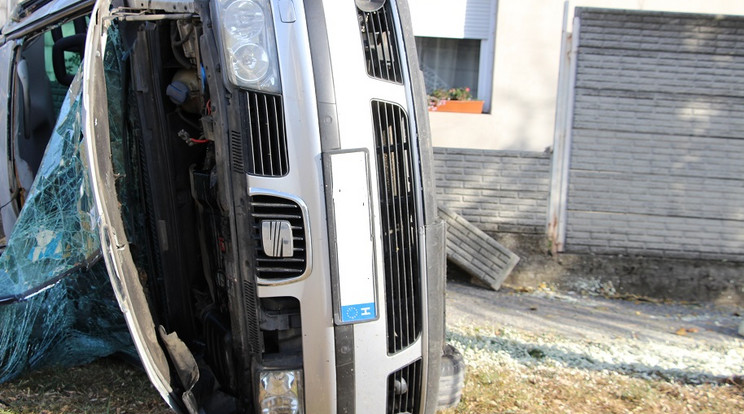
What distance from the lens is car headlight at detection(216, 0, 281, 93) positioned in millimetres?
2881

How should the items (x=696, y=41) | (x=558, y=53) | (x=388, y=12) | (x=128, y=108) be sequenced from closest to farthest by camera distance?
(x=388, y=12)
(x=128, y=108)
(x=696, y=41)
(x=558, y=53)

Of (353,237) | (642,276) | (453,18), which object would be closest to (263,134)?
(353,237)

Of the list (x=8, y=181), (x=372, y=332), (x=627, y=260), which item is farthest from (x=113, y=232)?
(x=627, y=260)

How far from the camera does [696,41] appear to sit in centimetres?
661

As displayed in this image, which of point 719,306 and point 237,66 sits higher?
point 237,66

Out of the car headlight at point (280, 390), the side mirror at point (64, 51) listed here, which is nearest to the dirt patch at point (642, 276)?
the car headlight at point (280, 390)

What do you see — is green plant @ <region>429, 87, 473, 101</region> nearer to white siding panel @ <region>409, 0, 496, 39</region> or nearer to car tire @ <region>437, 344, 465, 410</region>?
white siding panel @ <region>409, 0, 496, 39</region>

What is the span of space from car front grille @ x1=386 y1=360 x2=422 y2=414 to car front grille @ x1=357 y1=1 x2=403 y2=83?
53.6 inches

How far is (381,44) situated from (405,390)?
1619 millimetres

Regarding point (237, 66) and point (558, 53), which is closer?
point (237, 66)

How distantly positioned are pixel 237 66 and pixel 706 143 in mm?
5509

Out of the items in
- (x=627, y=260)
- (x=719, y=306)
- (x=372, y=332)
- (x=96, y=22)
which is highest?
(x=96, y=22)

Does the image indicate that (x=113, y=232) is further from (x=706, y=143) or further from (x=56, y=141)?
(x=706, y=143)

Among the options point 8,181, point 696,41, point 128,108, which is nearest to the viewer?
point 128,108
